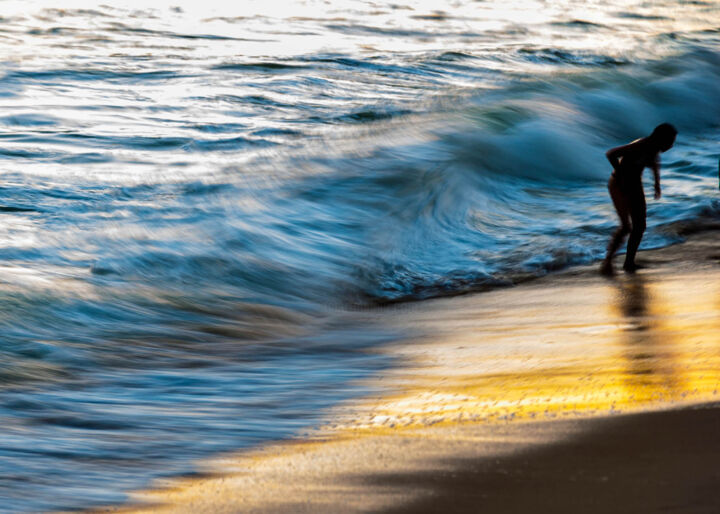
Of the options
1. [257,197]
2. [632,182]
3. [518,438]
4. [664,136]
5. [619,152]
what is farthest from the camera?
[257,197]

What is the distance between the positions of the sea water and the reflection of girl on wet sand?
620 mm

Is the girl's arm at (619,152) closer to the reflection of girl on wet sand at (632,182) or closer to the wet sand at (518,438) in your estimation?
the reflection of girl on wet sand at (632,182)

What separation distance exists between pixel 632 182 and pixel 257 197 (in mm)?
4146

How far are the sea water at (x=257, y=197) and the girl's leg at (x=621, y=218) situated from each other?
1.77 ft

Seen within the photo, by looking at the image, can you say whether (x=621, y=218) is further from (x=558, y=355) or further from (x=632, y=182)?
(x=558, y=355)

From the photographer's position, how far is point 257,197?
10.2 meters

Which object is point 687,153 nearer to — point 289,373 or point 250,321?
point 250,321

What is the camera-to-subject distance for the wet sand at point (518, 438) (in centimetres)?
300

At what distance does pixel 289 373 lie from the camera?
542cm

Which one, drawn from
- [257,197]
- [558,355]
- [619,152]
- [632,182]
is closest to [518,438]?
[558,355]

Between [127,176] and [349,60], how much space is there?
850cm

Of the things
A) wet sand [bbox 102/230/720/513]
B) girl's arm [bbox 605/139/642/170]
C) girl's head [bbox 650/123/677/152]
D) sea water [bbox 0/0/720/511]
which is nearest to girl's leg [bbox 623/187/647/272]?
girl's arm [bbox 605/139/642/170]

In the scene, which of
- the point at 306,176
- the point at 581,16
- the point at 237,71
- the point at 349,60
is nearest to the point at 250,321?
the point at 306,176

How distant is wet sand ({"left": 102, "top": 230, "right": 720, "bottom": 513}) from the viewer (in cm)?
300
